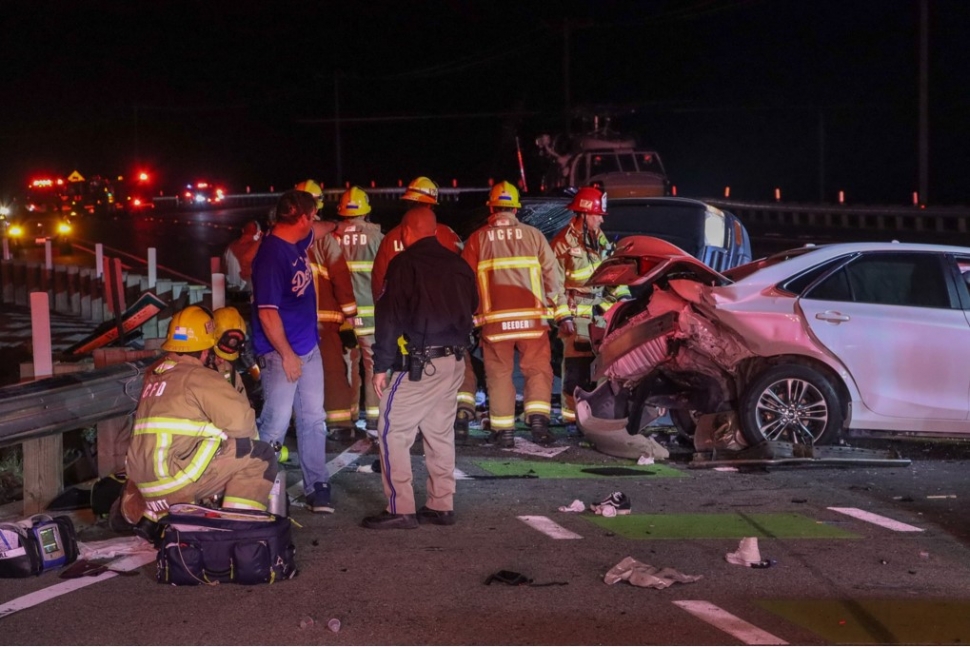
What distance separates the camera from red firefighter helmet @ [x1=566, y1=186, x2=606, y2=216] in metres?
10.6

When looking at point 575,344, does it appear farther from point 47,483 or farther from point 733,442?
point 47,483

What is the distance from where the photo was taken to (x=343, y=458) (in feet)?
31.2

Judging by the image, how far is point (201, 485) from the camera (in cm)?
645

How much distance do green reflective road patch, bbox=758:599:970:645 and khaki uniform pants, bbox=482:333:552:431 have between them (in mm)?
4347

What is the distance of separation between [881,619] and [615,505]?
232cm

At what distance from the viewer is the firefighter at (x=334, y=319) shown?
1030 cm

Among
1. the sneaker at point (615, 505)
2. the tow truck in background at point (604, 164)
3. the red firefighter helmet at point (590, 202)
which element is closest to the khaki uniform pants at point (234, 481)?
the sneaker at point (615, 505)

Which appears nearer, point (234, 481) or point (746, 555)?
point (746, 555)

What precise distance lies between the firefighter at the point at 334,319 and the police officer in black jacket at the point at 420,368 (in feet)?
9.66

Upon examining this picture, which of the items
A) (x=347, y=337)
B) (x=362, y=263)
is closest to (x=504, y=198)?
(x=362, y=263)

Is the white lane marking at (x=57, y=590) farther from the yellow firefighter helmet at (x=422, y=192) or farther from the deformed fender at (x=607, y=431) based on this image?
the deformed fender at (x=607, y=431)

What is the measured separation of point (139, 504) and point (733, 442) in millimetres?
4401

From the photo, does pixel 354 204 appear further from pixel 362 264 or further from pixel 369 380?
pixel 369 380

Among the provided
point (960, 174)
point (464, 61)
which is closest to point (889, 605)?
point (960, 174)
